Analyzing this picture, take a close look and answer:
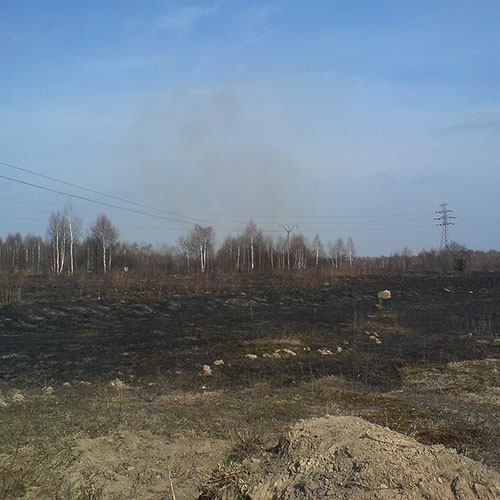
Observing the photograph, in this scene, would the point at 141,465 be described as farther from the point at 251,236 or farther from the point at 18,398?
the point at 251,236

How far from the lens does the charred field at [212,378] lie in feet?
12.9

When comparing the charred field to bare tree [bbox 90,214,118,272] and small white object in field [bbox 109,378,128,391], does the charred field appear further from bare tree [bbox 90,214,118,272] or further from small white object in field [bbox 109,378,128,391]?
bare tree [bbox 90,214,118,272]

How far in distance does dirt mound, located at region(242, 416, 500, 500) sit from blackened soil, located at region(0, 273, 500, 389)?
3818 millimetres

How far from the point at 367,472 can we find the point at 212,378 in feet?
15.1

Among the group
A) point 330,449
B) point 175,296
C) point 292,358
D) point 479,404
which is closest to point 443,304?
point 175,296

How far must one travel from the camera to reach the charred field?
3.93 meters

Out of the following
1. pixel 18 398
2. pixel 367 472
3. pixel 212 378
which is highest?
pixel 367 472

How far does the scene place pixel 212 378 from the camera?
7.18m

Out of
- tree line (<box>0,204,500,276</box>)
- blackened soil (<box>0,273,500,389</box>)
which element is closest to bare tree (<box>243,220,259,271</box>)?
tree line (<box>0,204,500,276</box>)

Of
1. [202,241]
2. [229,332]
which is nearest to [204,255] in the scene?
[202,241]

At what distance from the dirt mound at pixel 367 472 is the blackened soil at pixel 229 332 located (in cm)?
382

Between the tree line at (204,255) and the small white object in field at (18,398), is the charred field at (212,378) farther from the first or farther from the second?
the tree line at (204,255)

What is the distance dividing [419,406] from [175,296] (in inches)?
543

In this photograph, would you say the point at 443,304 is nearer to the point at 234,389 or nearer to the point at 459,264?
the point at 234,389
